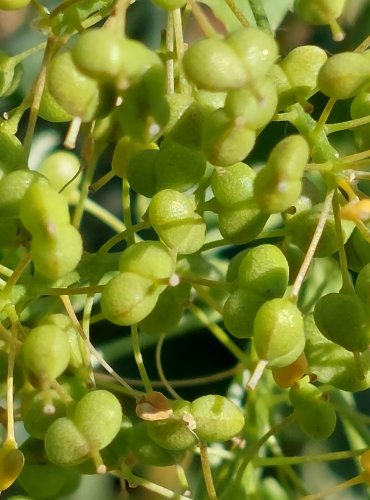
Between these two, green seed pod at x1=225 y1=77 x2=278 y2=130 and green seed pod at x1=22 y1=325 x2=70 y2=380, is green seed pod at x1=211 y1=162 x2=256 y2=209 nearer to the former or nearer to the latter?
green seed pod at x1=225 y1=77 x2=278 y2=130

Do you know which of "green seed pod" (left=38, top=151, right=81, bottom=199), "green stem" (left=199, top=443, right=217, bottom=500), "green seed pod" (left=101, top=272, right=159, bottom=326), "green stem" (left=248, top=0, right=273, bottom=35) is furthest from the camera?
"green seed pod" (left=38, top=151, right=81, bottom=199)

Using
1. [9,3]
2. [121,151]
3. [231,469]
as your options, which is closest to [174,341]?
[231,469]

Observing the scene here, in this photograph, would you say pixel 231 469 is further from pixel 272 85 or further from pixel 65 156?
pixel 272 85

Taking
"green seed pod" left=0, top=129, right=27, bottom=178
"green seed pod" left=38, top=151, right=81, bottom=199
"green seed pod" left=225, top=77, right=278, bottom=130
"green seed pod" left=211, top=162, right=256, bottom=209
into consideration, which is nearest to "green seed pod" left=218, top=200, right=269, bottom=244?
"green seed pod" left=211, top=162, right=256, bottom=209

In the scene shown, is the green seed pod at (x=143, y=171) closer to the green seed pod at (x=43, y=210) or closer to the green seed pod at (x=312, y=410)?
the green seed pod at (x=43, y=210)

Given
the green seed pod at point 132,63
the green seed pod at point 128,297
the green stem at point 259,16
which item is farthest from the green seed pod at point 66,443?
the green stem at point 259,16

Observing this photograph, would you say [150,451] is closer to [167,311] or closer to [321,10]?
[167,311]
